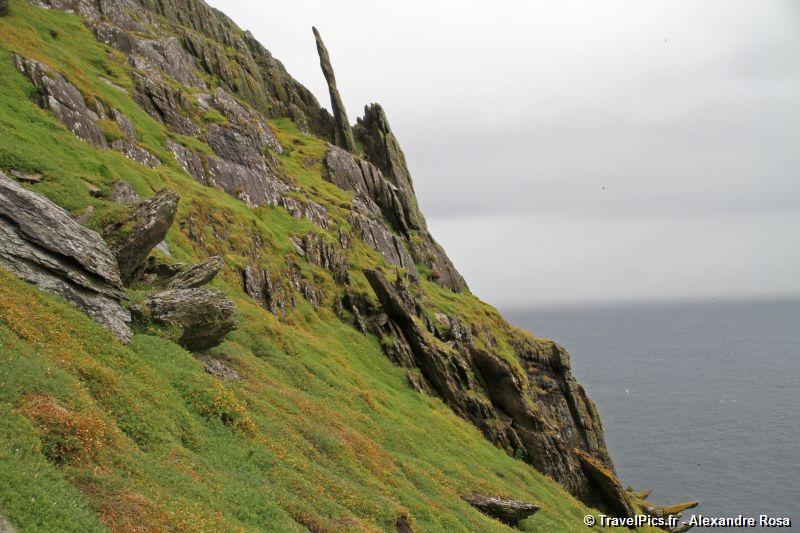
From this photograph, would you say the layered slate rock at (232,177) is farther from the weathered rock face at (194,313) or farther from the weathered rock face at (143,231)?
the weathered rock face at (194,313)

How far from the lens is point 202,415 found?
66.3 ft

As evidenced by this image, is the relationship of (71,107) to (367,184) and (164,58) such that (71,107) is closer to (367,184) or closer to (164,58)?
(164,58)

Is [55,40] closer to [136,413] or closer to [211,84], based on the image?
[211,84]

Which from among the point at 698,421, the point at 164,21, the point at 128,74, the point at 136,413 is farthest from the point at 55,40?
the point at 698,421

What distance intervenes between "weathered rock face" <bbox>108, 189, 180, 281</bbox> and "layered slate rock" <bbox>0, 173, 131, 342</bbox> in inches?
70.8

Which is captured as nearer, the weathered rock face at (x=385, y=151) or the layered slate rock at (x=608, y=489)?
the layered slate rock at (x=608, y=489)

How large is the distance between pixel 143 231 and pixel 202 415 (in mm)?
9256

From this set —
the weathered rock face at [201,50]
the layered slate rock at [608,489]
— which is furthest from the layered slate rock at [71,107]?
the layered slate rock at [608,489]

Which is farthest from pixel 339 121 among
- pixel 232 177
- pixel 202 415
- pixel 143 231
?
pixel 202 415

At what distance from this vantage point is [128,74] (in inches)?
2454

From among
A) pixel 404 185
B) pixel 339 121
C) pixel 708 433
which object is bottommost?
pixel 708 433

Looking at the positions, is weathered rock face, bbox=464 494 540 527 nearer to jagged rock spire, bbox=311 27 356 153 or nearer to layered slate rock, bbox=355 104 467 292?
layered slate rock, bbox=355 104 467 292

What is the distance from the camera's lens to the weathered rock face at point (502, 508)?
29484 mm

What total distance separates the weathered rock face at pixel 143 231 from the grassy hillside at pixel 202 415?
1.45 m
